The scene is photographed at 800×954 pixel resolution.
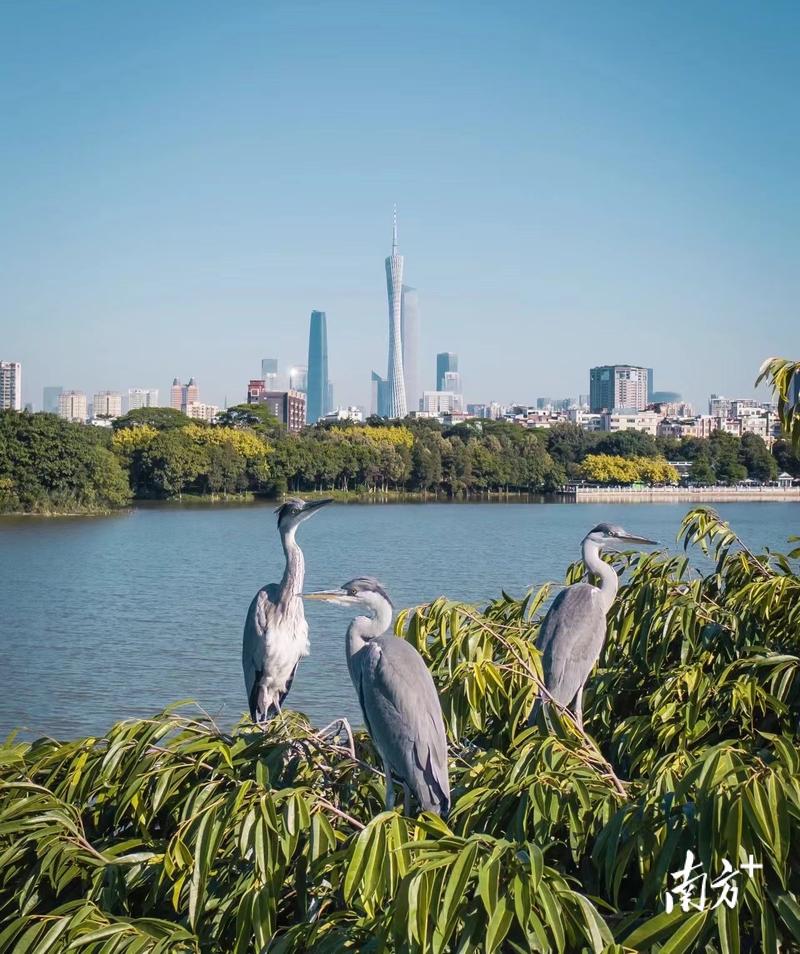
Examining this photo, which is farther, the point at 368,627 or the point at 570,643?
the point at 570,643

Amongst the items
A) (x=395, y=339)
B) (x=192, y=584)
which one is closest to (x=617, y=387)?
(x=395, y=339)

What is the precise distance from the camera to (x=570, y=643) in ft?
14.4

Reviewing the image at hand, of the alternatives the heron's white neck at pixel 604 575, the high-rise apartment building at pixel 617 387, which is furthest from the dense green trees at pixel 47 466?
the high-rise apartment building at pixel 617 387

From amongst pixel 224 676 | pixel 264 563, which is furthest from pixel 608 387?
pixel 224 676

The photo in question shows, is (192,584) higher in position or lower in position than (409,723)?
lower

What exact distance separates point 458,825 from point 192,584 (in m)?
20.8

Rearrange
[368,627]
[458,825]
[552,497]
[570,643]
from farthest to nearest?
[552,497]
[570,643]
[368,627]
[458,825]

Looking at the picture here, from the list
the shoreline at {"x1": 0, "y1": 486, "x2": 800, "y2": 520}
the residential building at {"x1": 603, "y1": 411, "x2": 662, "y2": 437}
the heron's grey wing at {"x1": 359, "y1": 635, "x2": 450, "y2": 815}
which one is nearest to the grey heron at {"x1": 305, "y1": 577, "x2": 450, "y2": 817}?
the heron's grey wing at {"x1": 359, "y1": 635, "x2": 450, "y2": 815}

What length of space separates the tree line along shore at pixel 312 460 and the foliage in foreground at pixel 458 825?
106ft

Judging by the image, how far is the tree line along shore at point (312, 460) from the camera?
41125 millimetres

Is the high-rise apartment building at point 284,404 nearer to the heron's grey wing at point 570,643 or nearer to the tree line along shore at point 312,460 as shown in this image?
the tree line along shore at point 312,460

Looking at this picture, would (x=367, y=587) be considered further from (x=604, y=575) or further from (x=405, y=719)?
(x=604, y=575)

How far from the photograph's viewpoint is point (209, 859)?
2723 millimetres

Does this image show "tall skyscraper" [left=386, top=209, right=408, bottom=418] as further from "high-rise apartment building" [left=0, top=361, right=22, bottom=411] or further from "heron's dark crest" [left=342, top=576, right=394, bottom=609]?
"heron's dark crest" [left=342, top=576, right=394, bottom=609]
